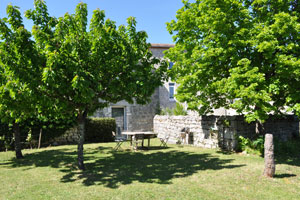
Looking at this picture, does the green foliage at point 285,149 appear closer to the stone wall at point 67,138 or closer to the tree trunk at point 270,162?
the tree trunk at point 270,162

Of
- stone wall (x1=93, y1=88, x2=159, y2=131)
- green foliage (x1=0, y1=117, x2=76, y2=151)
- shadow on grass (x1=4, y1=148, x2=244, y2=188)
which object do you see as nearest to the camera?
shadow on grass (x1=4, y1=148, x2=244, y2=188)

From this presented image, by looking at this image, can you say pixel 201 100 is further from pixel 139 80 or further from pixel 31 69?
pixel 31 69

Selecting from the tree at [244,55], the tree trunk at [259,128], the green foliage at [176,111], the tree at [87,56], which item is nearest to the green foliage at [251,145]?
the tree trunk at [259,128]

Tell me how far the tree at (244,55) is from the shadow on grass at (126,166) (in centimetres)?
246

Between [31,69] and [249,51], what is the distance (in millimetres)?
8188

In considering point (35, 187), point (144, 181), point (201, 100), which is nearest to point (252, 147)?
point (201, 100)

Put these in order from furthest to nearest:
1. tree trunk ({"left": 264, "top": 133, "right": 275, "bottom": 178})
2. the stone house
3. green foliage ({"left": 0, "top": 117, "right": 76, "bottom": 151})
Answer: the stone house → green foliage ({"left": 0, "top": 117, "right": 76, "bottom": 151}) → tree trunk ({"left": 264, "top": 133, "right": 275, "bottom": 178})

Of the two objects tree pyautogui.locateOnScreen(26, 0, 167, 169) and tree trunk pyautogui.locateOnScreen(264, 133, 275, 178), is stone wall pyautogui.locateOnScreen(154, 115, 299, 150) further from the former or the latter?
tree pyautogui.locateOnScreen(26, 0, 167, 169)

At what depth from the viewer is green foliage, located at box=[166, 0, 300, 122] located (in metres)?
7.73

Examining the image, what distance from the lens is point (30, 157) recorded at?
10.3m

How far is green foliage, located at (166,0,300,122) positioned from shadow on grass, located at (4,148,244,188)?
8.16 ft

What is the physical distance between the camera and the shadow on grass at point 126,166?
6672 millimetres

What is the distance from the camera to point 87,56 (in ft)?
23.9

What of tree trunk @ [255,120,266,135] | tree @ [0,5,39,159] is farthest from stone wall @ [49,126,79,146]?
tree trunk @ [255,120,266,135]
